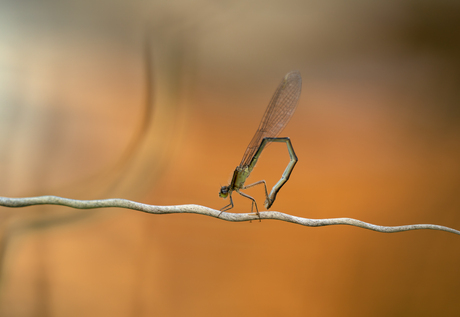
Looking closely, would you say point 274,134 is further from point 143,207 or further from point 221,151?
point 143,207

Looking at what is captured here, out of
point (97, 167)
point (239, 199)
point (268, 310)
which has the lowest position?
point (268, 310)

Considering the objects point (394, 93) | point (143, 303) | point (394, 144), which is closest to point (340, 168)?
point (394, 144)

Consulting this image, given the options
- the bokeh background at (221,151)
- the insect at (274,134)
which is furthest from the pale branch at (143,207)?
the bokeh background at (221,151)

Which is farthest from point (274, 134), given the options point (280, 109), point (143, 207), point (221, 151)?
point (143, 207)

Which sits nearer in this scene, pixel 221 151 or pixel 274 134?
pixel 274 134

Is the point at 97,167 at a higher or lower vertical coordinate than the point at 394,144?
lower

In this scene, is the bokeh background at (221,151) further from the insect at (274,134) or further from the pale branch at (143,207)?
the pale branch at (143,207)

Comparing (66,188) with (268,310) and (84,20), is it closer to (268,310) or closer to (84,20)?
(84,20)
